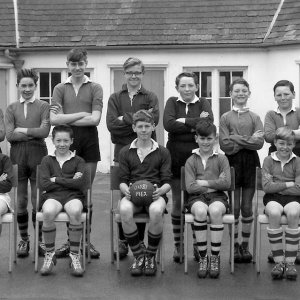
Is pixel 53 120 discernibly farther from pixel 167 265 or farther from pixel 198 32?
pixel 198 32

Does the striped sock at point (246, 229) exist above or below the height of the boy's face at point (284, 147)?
below

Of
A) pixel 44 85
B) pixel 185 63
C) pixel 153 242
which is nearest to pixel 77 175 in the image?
pixel 153 242

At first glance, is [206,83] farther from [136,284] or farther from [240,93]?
[136,284]

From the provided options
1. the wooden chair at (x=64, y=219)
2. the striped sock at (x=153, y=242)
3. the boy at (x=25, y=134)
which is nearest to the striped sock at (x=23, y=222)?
the boy at (x=25, y=134)

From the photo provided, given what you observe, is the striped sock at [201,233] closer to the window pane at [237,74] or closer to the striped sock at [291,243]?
the striped sock at [291,243]

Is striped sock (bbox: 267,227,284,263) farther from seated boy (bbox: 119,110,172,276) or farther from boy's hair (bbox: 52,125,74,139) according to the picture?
boy's hair (bbox: 52,125,74,139)

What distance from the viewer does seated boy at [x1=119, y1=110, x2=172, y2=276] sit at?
21.9ft

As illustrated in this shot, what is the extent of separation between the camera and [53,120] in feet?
23.3

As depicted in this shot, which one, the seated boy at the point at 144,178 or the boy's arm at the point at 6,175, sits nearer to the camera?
the seated boy at the point at 144,178

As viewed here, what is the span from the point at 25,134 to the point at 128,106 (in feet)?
3.80

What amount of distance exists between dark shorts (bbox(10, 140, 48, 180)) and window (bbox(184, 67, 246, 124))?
8.58 meters

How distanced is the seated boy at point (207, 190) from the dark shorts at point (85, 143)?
1.12m

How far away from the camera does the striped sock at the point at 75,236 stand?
6763mm

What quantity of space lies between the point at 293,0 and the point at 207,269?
33.8ft
